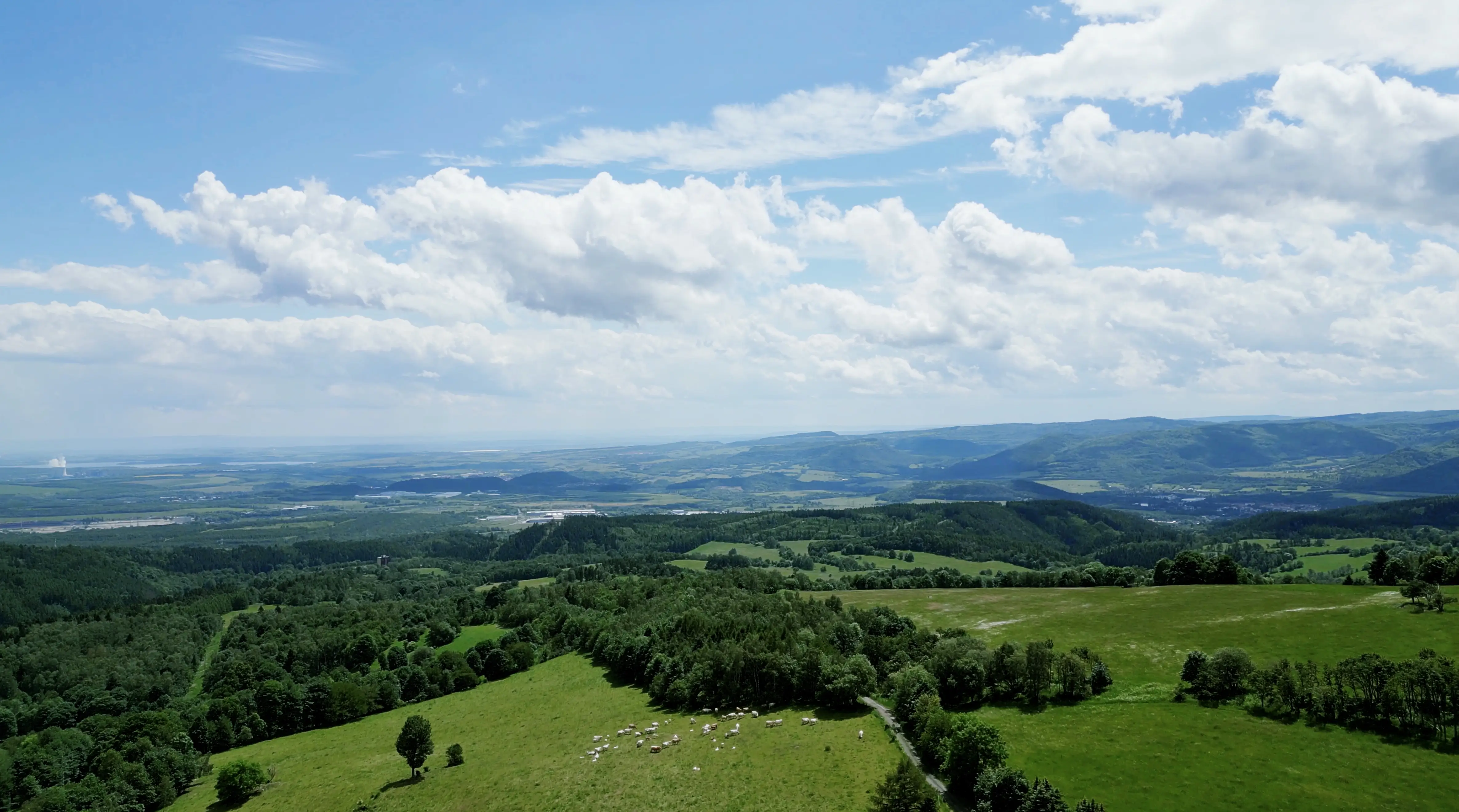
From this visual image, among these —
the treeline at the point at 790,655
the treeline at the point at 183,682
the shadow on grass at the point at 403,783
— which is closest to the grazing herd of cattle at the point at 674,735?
the treeline at the point at 790,655

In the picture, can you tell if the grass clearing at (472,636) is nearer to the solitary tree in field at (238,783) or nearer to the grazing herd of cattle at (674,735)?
the solitary tree in field at (238,783)

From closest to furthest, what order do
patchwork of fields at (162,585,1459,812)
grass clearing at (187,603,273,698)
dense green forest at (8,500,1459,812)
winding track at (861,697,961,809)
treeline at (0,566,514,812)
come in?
1. patchwork of fields at (162,585,1459,812)
2. winding track at (861,697,961,809)
3. dense green forest at (8,500,1459,812)
4. treeline at (0,566,514,812)
5. grass clearing at (187,603,273,698)

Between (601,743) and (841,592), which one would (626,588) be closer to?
(841,592)

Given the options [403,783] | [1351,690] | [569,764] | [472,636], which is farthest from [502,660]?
[1351,690]

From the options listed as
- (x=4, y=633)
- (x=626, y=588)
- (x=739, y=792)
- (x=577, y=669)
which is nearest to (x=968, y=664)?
(x=739, y=792)

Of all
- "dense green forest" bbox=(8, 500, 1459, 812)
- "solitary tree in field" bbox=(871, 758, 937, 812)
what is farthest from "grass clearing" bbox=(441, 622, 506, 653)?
"solitary tree in field" bbox=(871, 758, 937, 812)

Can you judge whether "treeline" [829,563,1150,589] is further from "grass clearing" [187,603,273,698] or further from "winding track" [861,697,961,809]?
→ "grass clearing" [187,603,273,698]
